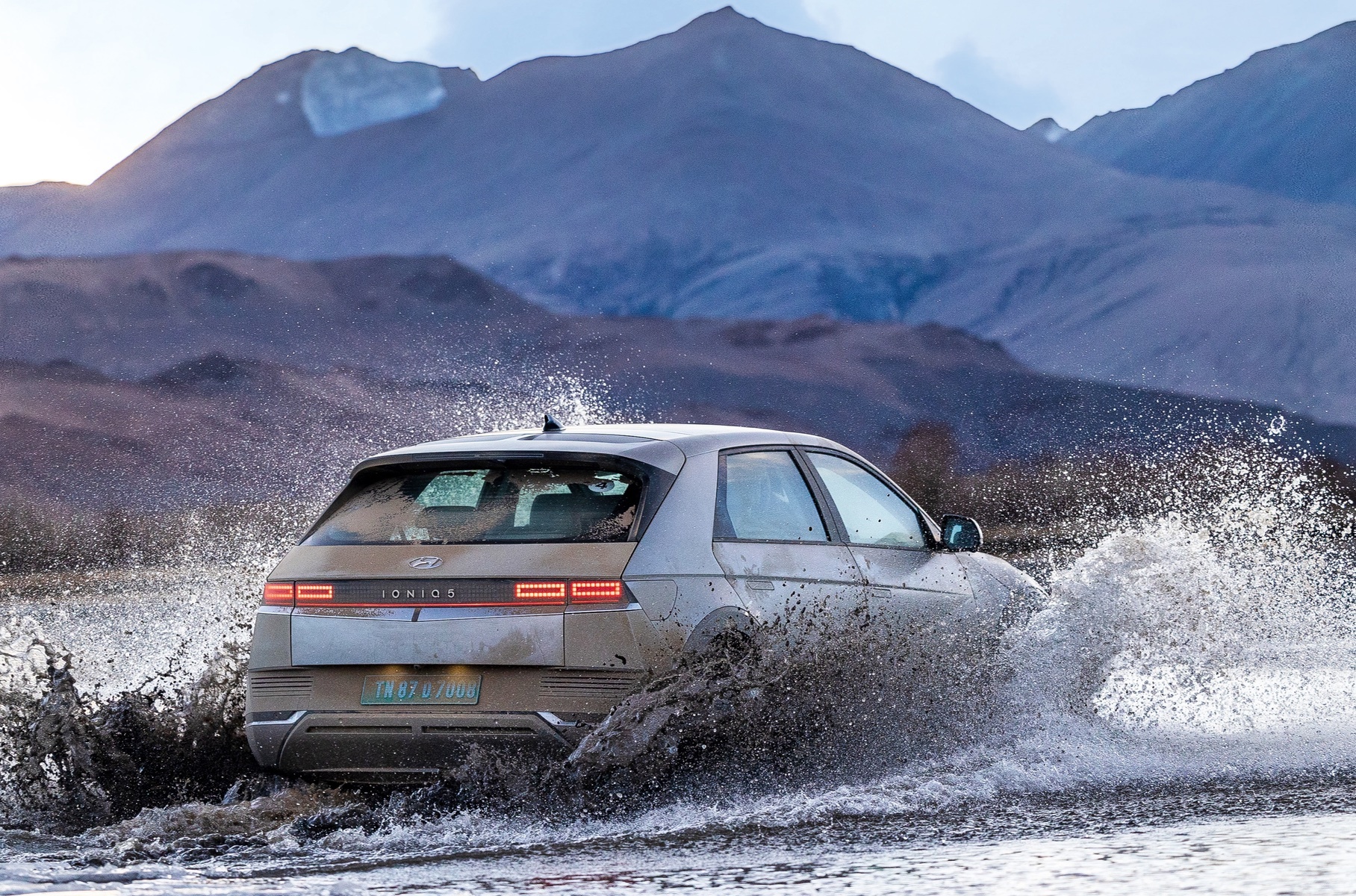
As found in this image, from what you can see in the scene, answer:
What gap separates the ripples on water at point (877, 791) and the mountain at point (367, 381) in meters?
126

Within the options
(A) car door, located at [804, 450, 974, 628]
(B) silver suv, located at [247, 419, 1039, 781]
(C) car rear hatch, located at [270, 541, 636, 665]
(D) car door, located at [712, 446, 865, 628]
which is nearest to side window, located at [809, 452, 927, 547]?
(A) car door, located at [804, 450, 974, 628]

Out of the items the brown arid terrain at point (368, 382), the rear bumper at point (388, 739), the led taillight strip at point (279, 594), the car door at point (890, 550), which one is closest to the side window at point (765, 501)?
the car door at point (890, 550)

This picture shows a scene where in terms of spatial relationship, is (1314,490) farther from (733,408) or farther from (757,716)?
(733,408)

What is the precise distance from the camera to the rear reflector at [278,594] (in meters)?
6.19

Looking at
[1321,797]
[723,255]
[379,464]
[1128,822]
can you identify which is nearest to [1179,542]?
[1321,797]

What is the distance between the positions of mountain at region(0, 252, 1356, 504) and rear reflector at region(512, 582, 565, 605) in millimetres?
128840

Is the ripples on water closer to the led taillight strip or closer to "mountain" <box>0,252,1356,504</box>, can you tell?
the led taillight strip

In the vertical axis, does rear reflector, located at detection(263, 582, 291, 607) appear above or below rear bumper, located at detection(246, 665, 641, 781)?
above

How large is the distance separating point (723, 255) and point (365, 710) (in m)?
160

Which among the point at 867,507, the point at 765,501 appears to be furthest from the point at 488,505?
the point at 867,507

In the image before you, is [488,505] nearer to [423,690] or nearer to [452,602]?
[452,602]

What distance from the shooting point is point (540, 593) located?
5.85 metres

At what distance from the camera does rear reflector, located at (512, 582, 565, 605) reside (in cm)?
584

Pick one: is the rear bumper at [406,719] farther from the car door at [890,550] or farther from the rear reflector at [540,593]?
the car door at [890,550]
